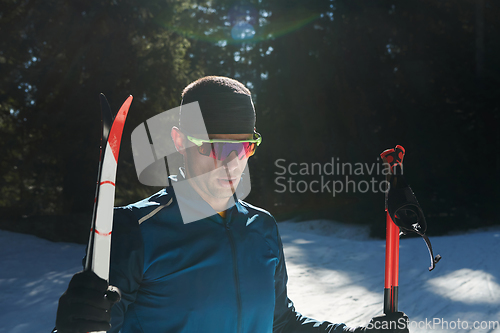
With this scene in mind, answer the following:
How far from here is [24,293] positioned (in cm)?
544

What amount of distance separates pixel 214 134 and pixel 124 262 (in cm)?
59

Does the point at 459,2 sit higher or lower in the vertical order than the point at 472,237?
higher

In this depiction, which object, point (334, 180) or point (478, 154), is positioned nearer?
point (478, 154)

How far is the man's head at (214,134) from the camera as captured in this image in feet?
4.97

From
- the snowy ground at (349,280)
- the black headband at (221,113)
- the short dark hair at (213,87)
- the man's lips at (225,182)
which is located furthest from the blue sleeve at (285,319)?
the snowy ground at (349,280)

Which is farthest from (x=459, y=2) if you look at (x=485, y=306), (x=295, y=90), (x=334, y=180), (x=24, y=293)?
(x=24, y=293)

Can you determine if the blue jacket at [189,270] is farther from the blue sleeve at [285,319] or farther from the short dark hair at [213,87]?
the short dark hair at [213,87]

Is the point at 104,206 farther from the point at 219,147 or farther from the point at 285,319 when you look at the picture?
the point at 285,319

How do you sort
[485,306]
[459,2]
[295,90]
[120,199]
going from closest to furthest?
[485,306]
[120,199]
[459,2]
[295,90]

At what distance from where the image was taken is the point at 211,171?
1.53m

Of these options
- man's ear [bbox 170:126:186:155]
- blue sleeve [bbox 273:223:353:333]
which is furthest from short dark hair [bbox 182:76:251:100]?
blue sleeve [bbox 273:223:353:333]

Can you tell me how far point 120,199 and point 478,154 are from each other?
10394mm

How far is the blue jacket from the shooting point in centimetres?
128

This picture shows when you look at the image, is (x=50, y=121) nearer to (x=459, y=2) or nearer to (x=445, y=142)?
(x=445, y=142)
